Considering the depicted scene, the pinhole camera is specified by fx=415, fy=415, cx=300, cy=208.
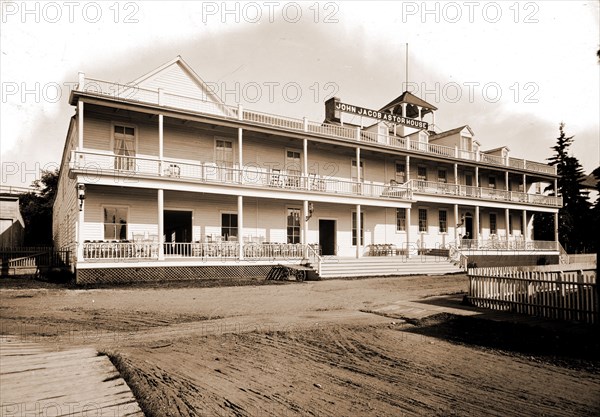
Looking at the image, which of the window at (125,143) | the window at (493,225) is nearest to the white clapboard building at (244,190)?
the window at (125,143)

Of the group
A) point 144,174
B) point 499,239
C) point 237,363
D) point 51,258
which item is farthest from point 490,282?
point 499,239

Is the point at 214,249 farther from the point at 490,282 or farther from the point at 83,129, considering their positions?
the point at 490,282

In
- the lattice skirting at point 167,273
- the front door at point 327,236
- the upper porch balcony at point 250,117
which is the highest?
the upper porch balcony at point 250,117

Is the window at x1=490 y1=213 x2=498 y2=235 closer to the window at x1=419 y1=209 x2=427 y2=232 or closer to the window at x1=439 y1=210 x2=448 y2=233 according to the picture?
the window at x1=439 y1=210 x2=448 y2=233

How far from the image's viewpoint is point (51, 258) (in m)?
21.4

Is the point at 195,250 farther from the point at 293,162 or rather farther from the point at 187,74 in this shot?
the point at 187,74

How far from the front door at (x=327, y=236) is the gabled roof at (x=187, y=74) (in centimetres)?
962

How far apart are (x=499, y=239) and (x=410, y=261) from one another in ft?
43.4

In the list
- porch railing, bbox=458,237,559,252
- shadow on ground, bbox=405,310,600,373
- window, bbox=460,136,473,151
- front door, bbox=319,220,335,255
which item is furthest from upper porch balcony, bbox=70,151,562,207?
shadow on ground, bbox=405,310,600,373

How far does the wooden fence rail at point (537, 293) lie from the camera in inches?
364

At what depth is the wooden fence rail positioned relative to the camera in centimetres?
926

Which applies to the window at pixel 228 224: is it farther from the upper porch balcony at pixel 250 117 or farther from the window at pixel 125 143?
the window at pixel 125 143

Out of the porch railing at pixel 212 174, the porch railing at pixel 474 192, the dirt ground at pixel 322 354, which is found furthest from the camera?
the porch railing at pixel 474 192

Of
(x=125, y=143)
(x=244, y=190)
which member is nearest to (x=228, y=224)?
(x=244, y=190)
